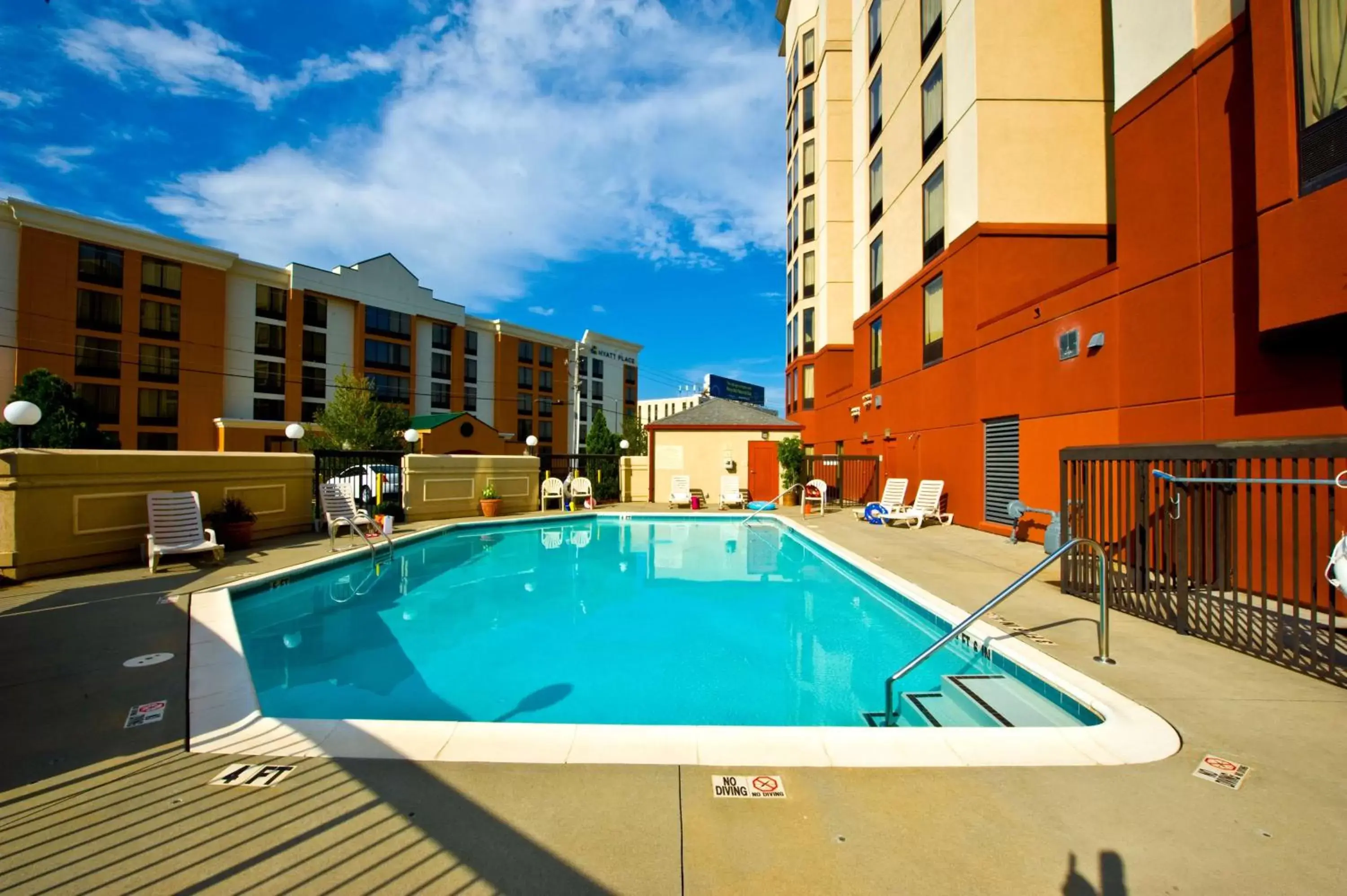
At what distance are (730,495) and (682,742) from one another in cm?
1442

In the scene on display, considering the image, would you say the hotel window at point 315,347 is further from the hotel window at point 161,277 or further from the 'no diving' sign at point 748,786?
the 'no diving' sign at point 748,786

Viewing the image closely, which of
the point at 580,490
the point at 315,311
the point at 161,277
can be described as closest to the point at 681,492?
the point at 580,490

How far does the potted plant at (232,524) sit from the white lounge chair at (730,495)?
11.5 m

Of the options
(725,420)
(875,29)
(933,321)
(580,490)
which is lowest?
(580,490)

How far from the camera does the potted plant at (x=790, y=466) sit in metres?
17.4

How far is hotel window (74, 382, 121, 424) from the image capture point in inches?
1049

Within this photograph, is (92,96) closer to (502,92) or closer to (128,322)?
(502,92)

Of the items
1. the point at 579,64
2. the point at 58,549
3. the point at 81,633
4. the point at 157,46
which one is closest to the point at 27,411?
the point at 58,549

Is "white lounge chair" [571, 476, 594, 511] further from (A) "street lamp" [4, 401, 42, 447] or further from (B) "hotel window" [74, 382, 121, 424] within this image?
(B) "hotel window" [74, 382, 121, 424]

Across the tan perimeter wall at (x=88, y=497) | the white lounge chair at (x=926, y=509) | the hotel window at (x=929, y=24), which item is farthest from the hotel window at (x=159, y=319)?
the white lounge chair at (x=926, y=509)

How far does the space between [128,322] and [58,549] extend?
29392mm

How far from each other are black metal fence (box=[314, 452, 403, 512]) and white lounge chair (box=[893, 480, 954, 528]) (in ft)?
37.0

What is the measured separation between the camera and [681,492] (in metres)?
17.0

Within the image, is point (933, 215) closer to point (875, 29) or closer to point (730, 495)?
point (875, 29)
